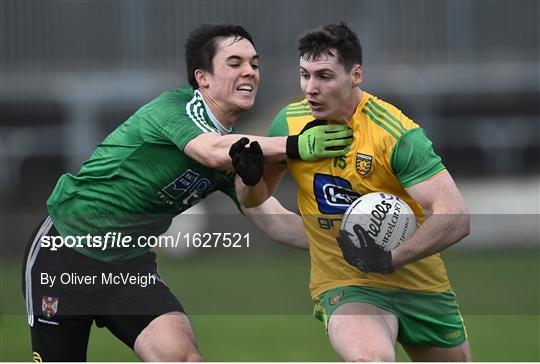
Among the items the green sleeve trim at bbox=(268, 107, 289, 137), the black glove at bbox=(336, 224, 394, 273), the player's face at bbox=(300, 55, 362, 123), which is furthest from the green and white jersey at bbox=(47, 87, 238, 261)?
the black glove at bbox=(336, 224, 394, 273)

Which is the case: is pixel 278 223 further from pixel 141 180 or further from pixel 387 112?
pixel 387 112

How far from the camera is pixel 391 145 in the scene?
538 centimetres

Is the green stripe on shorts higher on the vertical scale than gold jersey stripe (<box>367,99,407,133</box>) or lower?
lower

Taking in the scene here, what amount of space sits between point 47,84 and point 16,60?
2.67ft

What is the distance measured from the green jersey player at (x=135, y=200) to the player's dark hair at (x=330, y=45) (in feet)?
1.47

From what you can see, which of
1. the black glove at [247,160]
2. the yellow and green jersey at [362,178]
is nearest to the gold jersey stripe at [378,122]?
the yellow and green jersey at [362,178]

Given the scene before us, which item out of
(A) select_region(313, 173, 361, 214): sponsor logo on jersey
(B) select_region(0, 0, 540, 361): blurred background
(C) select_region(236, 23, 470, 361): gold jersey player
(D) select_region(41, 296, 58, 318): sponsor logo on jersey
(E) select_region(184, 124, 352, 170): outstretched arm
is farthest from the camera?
(B) select_region(0, 0, 540, 361): blurred background

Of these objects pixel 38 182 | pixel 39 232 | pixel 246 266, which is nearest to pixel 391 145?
pixel 39 232

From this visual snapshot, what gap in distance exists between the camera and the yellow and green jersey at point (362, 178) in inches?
212

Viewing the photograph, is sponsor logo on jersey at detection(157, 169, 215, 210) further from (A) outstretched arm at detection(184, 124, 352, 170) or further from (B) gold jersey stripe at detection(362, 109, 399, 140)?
(B) gold jersey stripe at detection(362, 109, 399, 140)

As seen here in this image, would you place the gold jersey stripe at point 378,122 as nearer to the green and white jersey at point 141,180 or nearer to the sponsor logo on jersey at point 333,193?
the sponsor logo on jersey at point 333,193

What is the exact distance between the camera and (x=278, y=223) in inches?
246

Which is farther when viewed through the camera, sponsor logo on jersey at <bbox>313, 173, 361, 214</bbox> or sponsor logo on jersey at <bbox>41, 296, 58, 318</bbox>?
sponsor logo on jersey at <bbox>41, 296, 58, 318</bbox>

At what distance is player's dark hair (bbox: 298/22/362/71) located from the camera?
5465 mm
